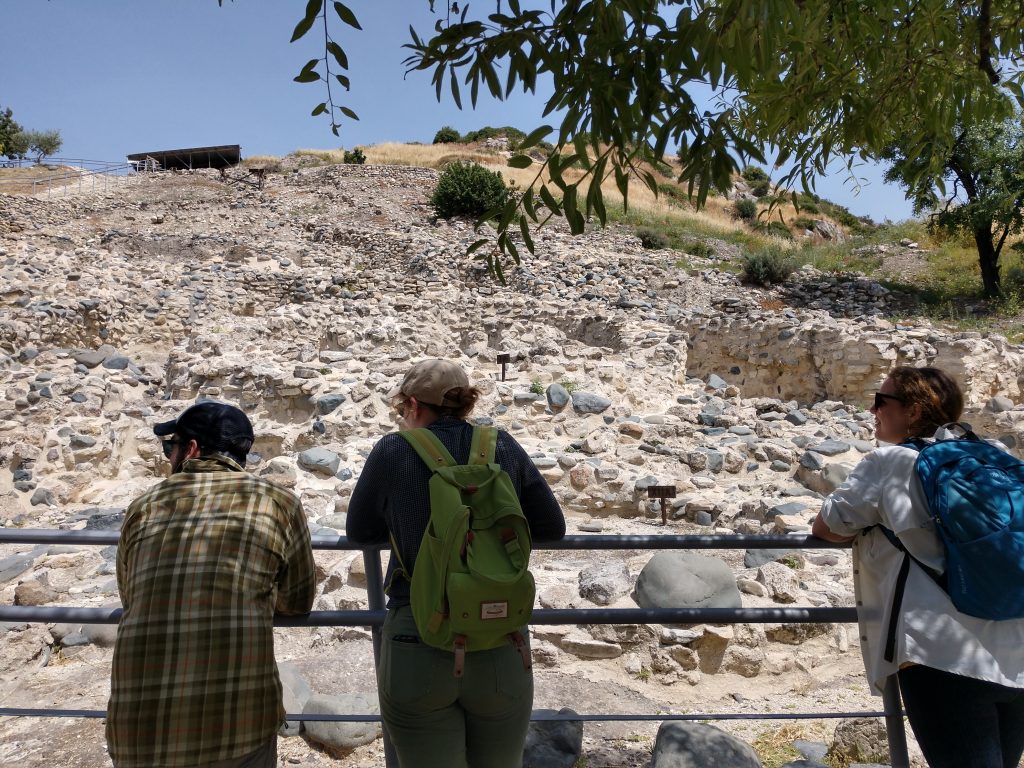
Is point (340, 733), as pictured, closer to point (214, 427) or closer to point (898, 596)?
point (214, 427)

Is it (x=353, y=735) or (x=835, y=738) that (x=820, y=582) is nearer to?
(x=835, y=738)

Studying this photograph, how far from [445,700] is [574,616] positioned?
639 millimetres

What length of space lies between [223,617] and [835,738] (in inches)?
107

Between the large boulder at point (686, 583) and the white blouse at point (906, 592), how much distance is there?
6.84 feet

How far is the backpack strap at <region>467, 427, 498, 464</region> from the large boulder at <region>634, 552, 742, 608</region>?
276 centimetres

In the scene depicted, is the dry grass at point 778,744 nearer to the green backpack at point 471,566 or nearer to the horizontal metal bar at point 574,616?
the horizontal metal bar at point 574,616

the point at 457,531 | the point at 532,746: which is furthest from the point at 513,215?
the point at 532,746

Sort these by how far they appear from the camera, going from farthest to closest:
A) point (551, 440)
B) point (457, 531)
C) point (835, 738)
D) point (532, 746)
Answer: point (551, 440)
point (835, 738)
point (532, 746)
point (457, 531)

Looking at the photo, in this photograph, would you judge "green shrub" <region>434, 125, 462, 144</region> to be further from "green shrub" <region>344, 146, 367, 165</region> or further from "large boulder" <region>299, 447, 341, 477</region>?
"large boulder" <region>299, 447, 341, 477</region>

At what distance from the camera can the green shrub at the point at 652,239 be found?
18812 mm

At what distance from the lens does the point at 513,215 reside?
2.00 m

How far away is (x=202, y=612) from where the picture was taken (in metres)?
1.68

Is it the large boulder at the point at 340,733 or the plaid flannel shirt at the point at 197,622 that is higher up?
the plaid flannel shirt at the point at 197,622

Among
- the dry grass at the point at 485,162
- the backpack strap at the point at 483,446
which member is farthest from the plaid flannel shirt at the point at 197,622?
the dry grass at the point at 485,162
